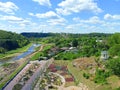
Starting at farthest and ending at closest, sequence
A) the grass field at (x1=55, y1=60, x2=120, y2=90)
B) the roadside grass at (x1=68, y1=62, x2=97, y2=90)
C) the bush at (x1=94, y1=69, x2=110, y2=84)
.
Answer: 1. the bush at (x1=94, y1=69, x2=110, y2=84)
2. the roadside grass at (x1=68, y1=62, x2=97, y2=90)
3. the grass field at (x1=55, y1=60, x2=120, y2=90)

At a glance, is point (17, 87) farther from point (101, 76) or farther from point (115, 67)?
point (115, 67)

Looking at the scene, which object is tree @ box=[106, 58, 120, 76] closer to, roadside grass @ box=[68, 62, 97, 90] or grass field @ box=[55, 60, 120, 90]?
grass field @ box=[55, 60, 120, 90]

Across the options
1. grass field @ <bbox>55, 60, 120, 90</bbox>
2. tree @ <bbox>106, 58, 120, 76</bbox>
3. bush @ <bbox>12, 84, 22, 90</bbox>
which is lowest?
bush @ <bbox>12, 84, 22, 90</bbox>

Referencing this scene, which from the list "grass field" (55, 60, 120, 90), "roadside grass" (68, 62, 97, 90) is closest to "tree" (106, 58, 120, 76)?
"grass field" (55, 60, 120, 90)

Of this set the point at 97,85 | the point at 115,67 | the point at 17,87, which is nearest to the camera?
the point at 97,85

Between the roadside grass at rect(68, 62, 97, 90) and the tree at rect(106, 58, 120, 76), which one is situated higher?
the tree at rect(106, 58, 120, 76)

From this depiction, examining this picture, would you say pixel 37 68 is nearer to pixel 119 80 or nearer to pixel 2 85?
pixel 2 85

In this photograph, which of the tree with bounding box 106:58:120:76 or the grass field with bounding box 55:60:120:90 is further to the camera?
the tree with bounding box 106:58:120:76

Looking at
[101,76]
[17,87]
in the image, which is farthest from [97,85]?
[17,87]

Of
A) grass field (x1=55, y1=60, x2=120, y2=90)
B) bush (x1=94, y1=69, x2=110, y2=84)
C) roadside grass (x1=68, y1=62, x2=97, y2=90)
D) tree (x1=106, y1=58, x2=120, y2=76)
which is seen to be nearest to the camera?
grass field (x1=55, y1=60, x2=120, y2=90)

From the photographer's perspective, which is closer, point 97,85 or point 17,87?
point 97,85

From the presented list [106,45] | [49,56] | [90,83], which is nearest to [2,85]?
[90,83]
